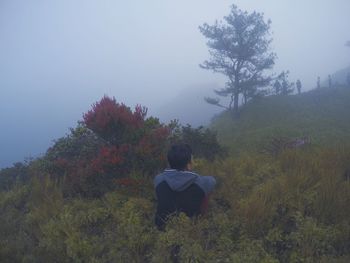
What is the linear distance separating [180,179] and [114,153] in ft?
8.35

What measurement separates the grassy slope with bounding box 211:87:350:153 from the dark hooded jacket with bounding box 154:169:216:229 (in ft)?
39.6

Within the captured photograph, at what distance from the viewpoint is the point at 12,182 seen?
11.0 m

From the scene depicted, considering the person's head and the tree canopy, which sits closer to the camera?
the person's head

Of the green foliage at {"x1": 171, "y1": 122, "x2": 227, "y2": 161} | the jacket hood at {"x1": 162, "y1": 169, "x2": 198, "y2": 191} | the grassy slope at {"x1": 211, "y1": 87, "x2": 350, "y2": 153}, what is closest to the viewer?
the jacket hood at {"x1": 162, "y1": 169, "x2": 198, "y2": 191}

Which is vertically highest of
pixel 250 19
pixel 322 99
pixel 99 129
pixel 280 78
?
pixel 250 19

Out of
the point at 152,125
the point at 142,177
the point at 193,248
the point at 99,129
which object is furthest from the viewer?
the point at 152,125

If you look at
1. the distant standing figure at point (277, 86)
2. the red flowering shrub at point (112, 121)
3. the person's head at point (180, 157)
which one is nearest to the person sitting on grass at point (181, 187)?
the person's head at point (180, 157)

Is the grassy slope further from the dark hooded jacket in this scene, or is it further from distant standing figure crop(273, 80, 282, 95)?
the dark hooded jacket

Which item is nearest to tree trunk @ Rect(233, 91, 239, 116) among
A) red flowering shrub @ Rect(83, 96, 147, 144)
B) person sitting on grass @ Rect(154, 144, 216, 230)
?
red flowering shrub @ Rect(83, 96, 147, 144)

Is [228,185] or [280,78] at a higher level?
[280,78]

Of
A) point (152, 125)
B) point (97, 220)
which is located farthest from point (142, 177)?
point (152, 125)

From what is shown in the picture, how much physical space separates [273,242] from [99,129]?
437 cm

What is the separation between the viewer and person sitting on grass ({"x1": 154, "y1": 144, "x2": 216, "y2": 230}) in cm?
589

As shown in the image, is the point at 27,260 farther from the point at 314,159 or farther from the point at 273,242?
the point at 314,159
